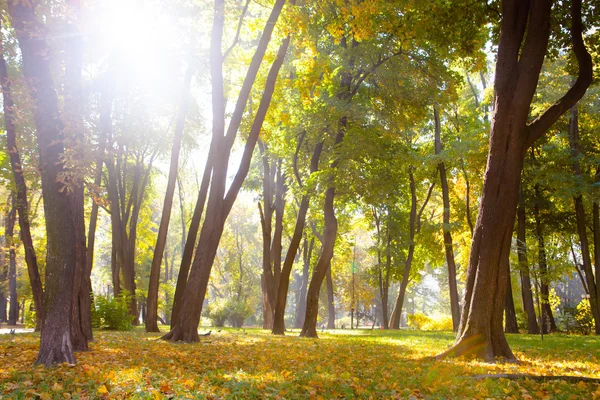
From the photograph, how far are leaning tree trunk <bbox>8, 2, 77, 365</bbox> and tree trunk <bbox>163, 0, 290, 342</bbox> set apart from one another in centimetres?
426

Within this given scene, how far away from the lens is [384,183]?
17266 millimetres

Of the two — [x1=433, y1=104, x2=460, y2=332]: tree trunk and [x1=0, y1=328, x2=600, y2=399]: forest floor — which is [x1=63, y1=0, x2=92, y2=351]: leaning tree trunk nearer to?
[x1=0, y1=328, x2=600, y2=399]: forest floor

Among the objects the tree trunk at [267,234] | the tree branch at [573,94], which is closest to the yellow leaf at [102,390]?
the tree branch at [573,94]

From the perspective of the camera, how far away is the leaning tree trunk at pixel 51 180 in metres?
7.36

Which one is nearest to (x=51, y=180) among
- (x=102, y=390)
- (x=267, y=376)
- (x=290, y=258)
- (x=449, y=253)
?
(x=102, y=390)

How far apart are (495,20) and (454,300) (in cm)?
1516

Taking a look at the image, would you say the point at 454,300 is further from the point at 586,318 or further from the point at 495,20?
the point at 495,20

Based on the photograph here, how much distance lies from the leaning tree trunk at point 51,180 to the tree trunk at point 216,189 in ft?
14.0

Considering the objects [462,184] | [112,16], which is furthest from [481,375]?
[462,184]

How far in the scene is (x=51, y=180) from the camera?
24.5 ft

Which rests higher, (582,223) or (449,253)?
(582,223)

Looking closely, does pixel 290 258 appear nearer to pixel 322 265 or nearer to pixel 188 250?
pixel 322 265

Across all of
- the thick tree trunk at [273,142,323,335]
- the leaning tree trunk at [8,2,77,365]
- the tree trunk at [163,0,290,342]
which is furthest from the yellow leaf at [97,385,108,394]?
the thick tree trunk at [273,142,323,335]

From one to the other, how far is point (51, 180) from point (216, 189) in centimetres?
486
